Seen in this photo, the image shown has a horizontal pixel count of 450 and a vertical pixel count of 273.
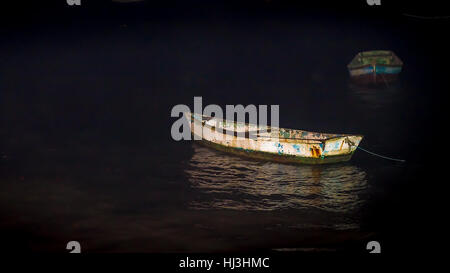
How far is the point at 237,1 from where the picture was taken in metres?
56.2

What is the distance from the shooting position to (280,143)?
19.5 m

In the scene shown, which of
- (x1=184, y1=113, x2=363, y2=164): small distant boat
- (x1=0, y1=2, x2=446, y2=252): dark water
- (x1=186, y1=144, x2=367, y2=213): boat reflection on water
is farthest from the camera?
(x1=184, y1=113, x2=363, y2=164): small distant boat

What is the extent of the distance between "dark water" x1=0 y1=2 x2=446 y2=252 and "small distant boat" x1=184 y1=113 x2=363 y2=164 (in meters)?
0.60

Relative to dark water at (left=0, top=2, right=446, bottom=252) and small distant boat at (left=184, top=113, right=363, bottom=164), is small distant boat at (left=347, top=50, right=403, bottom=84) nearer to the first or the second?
dark water at (left=0, top=2, right=446, bottom=252)

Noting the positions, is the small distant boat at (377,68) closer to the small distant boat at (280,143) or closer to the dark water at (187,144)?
the dark water at (187,144)

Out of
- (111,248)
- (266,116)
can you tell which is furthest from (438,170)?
(266,116)

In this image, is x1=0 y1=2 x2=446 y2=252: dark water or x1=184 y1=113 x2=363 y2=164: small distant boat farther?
x1=184 y1=113 x2=363 y2=164: small distant boat

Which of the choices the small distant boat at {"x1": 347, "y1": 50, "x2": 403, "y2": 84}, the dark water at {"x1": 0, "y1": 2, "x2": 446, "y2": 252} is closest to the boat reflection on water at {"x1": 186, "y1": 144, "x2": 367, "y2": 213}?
the dark water at {"x1": 0, "y1": 2, "x2": 446, "y2": 252}

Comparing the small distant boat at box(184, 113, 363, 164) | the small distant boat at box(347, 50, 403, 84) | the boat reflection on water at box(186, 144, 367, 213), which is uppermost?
the small distant boat at box(347, 50, 403, 84)

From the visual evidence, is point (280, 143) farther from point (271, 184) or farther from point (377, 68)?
point (377, 68)

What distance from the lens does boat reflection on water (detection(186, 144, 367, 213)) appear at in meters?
15.4

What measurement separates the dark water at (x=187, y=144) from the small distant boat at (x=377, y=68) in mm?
1051

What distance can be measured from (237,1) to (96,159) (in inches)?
1581
